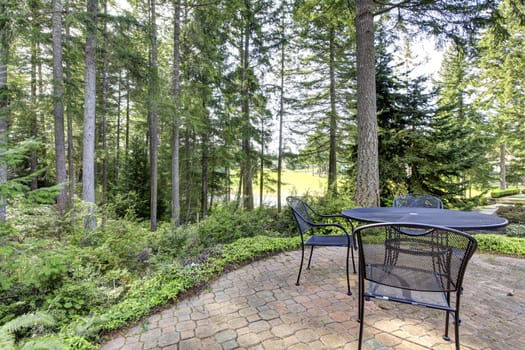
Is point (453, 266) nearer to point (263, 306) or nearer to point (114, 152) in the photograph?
point (263, 306)

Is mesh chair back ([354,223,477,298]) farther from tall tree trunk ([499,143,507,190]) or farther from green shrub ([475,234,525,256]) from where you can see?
tall tree trunk ([499,143,507,190])

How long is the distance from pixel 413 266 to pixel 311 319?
0.92 meters

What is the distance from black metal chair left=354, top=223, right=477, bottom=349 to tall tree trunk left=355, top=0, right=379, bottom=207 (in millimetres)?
3247

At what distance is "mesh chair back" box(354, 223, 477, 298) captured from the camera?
1.40 m

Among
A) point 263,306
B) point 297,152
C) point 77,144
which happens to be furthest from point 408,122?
point 77,144

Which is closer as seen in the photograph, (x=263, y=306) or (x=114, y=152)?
(x=263, y=306)

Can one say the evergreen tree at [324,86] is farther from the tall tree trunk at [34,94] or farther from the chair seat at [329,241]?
the tall tree trunk at [34,94]

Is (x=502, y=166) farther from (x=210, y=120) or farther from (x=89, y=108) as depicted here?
(x=89, y=108)

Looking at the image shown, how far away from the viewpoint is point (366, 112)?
475cm

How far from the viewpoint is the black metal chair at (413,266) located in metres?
1.41

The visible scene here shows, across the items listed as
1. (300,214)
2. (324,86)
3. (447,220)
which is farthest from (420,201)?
(324,86)

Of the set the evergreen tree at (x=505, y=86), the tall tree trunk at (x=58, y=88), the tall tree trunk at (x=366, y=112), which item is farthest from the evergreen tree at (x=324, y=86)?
the tall tree trunk at (x=58, y=88)

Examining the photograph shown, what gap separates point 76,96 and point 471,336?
26.3 ft

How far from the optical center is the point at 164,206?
10461 millimetres
